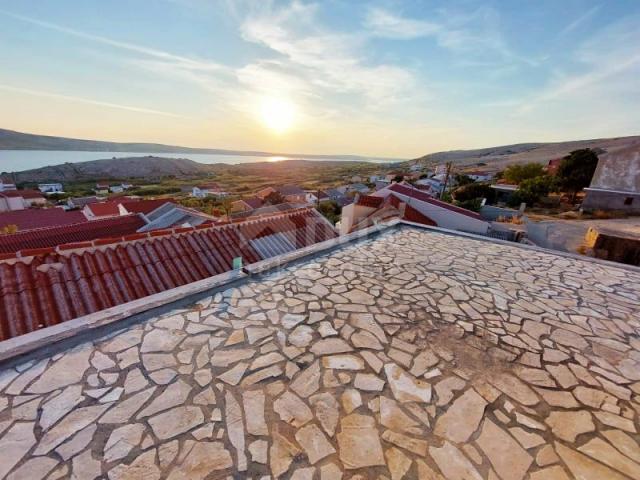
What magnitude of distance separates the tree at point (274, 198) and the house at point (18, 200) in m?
27.0

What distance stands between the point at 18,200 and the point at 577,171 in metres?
59.7

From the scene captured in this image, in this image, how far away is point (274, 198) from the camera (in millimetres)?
40031

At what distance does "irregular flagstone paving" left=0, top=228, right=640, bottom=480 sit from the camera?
1.79 metres

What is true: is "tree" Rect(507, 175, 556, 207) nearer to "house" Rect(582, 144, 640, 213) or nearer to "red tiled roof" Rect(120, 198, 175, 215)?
"house" Rect(582, 144, 640, 213)

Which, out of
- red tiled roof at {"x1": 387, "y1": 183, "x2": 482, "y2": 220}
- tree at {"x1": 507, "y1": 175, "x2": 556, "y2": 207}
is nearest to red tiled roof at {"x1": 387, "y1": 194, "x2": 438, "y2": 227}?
red tiled roof at {"x1": 387, "y1": 183, "x2": 482, "y2": 220}

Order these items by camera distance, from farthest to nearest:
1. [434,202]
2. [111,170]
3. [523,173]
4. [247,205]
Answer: [111,170] → [247,205] → [523,173] → [434,202]

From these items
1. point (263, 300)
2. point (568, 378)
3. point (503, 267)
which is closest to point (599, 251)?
point (503, 267)

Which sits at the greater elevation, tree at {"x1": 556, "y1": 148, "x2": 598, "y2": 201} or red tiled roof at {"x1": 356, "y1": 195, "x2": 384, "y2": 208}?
tree at {"x1": 556, "y1": 148, "x2": 598, "y2": 201}

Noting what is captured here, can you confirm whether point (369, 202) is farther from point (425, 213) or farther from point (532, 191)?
point (532, 191)

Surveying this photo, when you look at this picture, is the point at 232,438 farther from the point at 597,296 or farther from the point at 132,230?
the point at 132,230

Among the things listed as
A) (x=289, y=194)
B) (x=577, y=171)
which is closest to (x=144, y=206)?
(x=289, y=194)

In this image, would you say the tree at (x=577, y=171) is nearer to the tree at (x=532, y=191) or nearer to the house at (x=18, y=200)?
the tree at (x=532, y=191)

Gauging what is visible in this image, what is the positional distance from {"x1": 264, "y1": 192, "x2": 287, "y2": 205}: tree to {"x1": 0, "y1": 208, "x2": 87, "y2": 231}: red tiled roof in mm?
21200

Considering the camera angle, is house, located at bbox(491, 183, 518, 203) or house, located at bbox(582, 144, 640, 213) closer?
house, located at bbox(582, 144, 640, 213)
